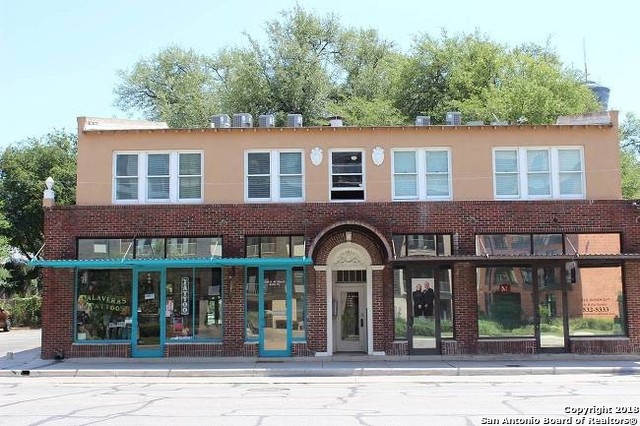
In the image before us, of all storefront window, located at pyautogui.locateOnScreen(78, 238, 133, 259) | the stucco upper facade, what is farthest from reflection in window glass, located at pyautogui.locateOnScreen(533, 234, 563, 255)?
storefront window, located at pyautogui.locateOnScreen(78, 238, 133, 259)

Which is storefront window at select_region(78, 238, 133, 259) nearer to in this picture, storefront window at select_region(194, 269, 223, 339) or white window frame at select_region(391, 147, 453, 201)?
storefront window at select_region(194, 269, 223, 339)

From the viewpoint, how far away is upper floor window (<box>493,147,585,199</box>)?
22016 mm

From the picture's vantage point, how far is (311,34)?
166 ft

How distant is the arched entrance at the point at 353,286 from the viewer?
21.2 m

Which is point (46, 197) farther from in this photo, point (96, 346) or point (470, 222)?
point (470, 222)

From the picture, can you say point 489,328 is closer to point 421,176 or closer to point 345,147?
point 421,176

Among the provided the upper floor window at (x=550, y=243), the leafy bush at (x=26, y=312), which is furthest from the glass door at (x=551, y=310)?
the leafy bush at (x=26, y=312)

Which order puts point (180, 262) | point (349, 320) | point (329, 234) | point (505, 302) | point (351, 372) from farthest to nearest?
1. point (349, 320)
2. point (505, 302)
3. point (329, 234)
4. point (180, 262)
5. point (351, 372)

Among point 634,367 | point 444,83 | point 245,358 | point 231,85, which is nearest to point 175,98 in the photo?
point 231,85

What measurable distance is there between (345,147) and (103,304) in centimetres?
912

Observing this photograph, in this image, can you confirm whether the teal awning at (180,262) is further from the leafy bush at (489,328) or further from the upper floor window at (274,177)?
the leafy bush at (489,328)

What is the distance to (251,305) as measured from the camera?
21547 mm

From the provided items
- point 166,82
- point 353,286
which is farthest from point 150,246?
point 166,82

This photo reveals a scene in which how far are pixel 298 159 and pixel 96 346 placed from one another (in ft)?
28.2
